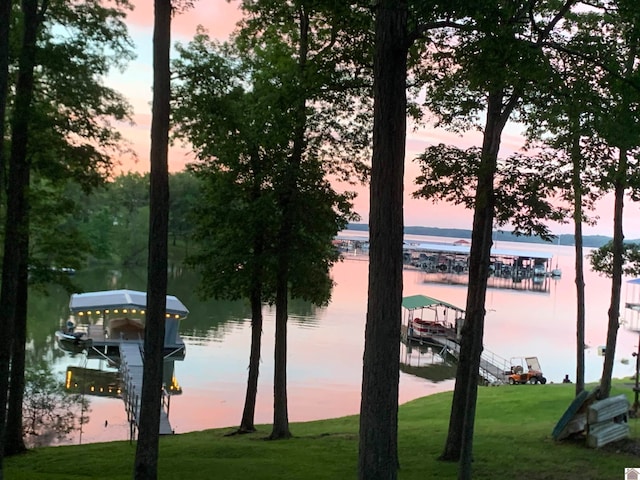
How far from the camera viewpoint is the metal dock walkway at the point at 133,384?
569 inches

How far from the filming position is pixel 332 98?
911 cm

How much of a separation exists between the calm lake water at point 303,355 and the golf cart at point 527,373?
1169 mm

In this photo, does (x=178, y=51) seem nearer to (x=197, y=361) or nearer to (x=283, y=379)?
(x=283, y=379)

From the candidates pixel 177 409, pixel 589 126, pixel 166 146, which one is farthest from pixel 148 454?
pixel 177 409

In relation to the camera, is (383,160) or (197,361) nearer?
(383,160)

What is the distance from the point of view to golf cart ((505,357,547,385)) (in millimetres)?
23734

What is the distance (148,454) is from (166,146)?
11.6 ft

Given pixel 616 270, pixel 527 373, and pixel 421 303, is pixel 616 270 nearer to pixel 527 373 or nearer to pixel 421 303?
pixel 527 373

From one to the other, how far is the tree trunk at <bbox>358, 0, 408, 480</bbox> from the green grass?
8.74 feet

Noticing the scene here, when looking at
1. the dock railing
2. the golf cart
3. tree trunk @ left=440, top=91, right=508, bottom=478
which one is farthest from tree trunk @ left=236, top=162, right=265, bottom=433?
the dock railing

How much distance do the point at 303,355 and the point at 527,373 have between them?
8976 mm

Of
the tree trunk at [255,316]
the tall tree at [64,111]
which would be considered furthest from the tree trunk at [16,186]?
the tree trunk at [255,316]

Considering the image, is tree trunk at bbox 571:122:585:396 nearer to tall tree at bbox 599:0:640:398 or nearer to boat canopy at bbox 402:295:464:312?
tall tree at bbox 599:0:640:398

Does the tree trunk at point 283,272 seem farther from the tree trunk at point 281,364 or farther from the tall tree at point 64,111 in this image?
the tall tree at point 64,111
